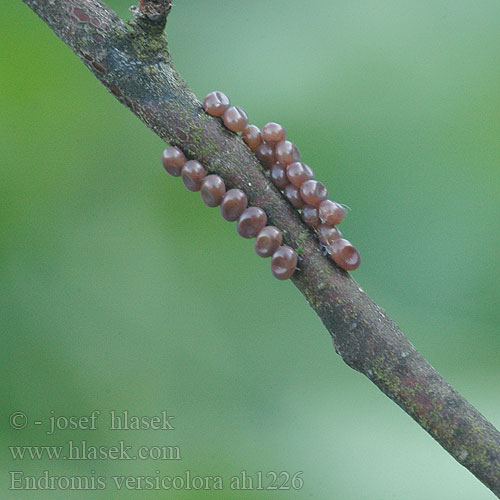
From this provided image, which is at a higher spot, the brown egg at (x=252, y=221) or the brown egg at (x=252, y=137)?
the brown egg at (x=252, y=137)

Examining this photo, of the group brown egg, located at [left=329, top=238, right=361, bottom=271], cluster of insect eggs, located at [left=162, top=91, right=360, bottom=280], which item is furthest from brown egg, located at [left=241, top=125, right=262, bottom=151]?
brown egg, located at [left=329, top=238, right=361, bottom=271]

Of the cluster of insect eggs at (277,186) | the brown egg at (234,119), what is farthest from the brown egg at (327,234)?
the brown egg at (234,119)

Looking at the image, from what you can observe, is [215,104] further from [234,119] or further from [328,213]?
[328,213]

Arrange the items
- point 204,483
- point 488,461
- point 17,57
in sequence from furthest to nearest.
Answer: point 17,57 < point 204,483 < point 488,461

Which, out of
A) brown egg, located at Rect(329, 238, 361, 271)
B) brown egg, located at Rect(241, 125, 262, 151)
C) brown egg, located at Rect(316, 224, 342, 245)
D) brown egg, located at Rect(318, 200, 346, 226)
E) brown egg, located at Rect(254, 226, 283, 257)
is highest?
brown egg, located at Rect(241, 125, 262, 151)

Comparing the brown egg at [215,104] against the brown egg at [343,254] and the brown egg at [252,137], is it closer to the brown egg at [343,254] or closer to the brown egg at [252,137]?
the brown egg at [252,137]

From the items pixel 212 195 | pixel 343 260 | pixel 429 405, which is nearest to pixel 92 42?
pixel 212 195

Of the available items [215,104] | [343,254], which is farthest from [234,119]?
[343,254]

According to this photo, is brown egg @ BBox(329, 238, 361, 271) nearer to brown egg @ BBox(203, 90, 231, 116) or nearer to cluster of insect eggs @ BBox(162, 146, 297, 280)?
cluster of insect eggs @ BBox(162, 146, 297, 280)

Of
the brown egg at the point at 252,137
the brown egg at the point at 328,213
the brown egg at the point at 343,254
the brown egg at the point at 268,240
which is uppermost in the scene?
the brown egg at the point at 252,137

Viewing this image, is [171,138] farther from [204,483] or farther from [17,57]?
[17,57]

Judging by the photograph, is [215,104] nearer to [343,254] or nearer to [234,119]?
[234,119]
